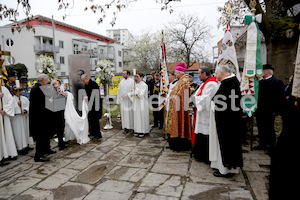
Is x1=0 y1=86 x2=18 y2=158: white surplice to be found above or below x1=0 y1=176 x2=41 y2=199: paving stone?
above

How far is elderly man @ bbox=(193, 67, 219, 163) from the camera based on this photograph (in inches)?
159

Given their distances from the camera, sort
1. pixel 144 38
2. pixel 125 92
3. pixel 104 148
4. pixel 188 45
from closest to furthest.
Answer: pixel 104 148, pixel 125 92, pixel 188 45, pixel 144 38

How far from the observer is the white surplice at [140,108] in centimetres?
668

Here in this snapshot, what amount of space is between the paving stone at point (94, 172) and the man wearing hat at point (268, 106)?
370 centimetres

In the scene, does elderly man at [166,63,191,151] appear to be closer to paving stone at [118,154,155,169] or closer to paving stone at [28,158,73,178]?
paving stone at [118,154,155,169]

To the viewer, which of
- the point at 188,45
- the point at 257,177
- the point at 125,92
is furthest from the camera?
the point at 188,45

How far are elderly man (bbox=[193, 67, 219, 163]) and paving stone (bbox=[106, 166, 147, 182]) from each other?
4.28ft

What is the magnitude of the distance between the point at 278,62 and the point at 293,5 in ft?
7.80

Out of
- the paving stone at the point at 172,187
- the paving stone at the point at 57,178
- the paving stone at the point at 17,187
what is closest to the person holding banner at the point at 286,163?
the paving stone at the point at 172,187

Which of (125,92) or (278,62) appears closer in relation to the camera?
(125,92)

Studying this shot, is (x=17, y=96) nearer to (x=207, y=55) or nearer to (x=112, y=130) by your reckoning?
(x=112, y=130)

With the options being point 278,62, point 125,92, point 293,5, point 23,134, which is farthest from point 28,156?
point 293,5

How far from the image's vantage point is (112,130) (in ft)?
24.8

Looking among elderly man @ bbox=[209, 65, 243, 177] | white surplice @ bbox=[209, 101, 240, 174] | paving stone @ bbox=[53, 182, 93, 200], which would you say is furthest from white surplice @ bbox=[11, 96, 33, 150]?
elderly man @ bbox=[209, 65, 243, 177]
